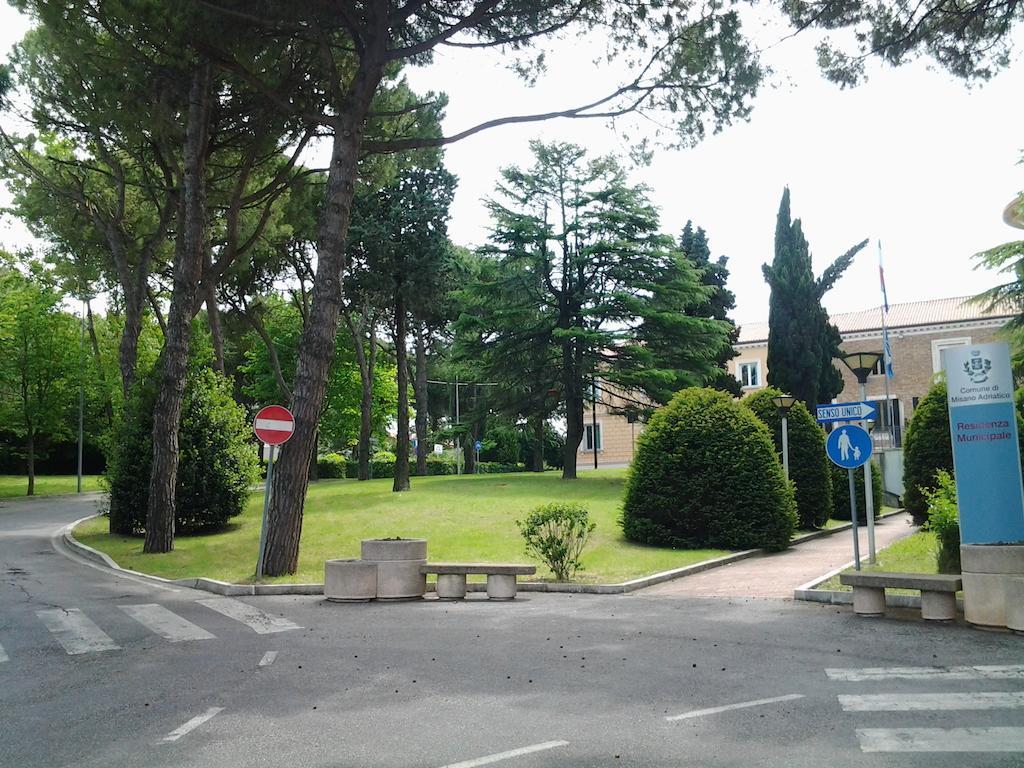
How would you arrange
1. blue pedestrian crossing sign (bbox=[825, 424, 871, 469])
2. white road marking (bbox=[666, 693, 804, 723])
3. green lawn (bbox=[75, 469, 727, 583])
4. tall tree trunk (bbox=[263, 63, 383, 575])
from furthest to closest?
1. green lawn (bbox=[75, 469, 727, 583])
2. tall tree trunk (bbox=[263, 63, 383, 575])
3. blue pedestrian crossing sign (bbox=[825, 424, 871, 469])
4. white road marking (bbox=[666, 693, 804, 723])

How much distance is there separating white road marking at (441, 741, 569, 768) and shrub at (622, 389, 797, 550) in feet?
45.2

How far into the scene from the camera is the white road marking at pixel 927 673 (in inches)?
267

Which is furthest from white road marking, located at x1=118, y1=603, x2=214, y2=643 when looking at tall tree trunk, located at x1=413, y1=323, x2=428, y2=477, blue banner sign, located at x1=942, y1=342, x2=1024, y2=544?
tall tree trunk, located at x1=413, y1=323, x2=428, y2=477

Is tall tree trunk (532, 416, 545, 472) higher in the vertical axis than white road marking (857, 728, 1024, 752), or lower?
higher

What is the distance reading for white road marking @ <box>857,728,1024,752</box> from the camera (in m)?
4.95

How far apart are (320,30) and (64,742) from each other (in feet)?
43.8

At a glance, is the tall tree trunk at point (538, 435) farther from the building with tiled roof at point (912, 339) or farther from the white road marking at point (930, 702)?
the white road marking at point (930, 702)

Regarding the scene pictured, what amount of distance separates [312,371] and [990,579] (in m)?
10.8

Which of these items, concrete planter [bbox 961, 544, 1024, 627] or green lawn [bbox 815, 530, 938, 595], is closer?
concrete planter [bbox 961, 544, 1024, 627]

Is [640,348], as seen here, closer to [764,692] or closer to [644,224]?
[644,224]

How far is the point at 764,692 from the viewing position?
20.9 ft

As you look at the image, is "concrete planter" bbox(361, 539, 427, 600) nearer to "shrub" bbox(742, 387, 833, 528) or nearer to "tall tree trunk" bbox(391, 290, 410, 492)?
"tall tree trunk" bbox(391, 290, 410, 492)

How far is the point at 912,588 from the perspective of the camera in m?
9.62

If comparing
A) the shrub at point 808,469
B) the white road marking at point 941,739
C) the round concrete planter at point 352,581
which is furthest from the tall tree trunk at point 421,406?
the white road marking at point 941,739
